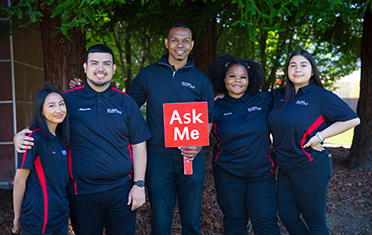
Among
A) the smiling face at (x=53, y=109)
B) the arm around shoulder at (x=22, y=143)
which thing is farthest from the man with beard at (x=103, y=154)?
the arm around shoulder at (x=22, y=143)

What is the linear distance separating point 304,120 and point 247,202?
100cm

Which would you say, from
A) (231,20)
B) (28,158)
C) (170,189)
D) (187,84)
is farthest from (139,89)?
(231,20)

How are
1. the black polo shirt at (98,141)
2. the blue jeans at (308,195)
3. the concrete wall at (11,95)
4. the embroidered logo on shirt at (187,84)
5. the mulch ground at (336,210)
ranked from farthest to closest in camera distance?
1. the concrete wall at (11,95)
2. the mulch ground at (336,210)
3. the embroidered logo on shirt at (187,84)
4. the blue jeans at (308,195)
5. the black polo shirt at (98,141)

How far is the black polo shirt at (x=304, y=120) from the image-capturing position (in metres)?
3.02

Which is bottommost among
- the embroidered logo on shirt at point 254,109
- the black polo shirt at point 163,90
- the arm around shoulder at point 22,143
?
the arm around shoulder at point 22,143

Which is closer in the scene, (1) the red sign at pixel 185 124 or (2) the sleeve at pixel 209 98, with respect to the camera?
(1) the red sign at pixel 185 124

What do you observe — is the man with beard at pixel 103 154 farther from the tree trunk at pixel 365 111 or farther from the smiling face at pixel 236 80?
the tree trunk at pixel 365 111

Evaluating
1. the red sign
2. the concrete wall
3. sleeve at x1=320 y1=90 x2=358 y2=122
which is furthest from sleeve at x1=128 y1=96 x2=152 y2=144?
the concrete wall

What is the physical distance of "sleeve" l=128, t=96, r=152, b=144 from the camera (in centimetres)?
291

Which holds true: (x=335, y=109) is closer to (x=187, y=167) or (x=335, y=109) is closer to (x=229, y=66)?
(x=229, y=66)

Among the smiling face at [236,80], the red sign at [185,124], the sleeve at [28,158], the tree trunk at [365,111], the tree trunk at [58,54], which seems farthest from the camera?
the tree trunk at [365,111]

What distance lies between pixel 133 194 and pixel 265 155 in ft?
4.45

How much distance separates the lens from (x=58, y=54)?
13.0ft

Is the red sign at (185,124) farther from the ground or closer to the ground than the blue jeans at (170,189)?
farther from the ground
